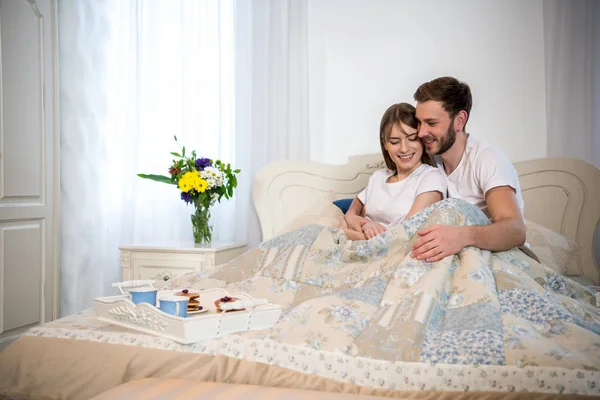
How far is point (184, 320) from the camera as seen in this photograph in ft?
3.98

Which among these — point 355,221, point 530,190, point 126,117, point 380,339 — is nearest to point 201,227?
point 126,117

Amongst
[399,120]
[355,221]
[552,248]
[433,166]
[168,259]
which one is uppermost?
[399,120]

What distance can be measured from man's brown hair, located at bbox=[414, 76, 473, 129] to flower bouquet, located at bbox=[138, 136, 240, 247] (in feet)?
3.93

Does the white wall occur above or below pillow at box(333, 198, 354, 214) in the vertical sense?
above

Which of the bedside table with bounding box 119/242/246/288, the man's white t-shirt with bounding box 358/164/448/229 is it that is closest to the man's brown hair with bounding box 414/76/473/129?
the man's white t-shirt with bounding box 358/164/448/229

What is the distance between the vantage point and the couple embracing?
2.05 metres

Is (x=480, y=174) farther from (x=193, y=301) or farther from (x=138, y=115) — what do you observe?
(x=138, y=115)

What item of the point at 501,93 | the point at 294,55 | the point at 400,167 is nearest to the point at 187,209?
the point at 294,55

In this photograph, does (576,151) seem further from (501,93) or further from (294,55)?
(294,55)

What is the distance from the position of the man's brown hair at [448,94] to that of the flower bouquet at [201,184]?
120 centimetres

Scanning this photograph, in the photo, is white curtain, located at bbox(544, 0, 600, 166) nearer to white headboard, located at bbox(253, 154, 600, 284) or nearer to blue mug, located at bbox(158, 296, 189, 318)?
white headboard, located at bbox(253, 154, 600, 284)

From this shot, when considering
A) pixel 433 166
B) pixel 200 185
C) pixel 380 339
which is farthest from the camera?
pixel 200 185

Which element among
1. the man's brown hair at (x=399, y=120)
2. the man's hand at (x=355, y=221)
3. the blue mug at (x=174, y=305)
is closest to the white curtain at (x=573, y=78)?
the man's brown hair at (x=399, y=120)

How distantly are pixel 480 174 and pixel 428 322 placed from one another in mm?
997
